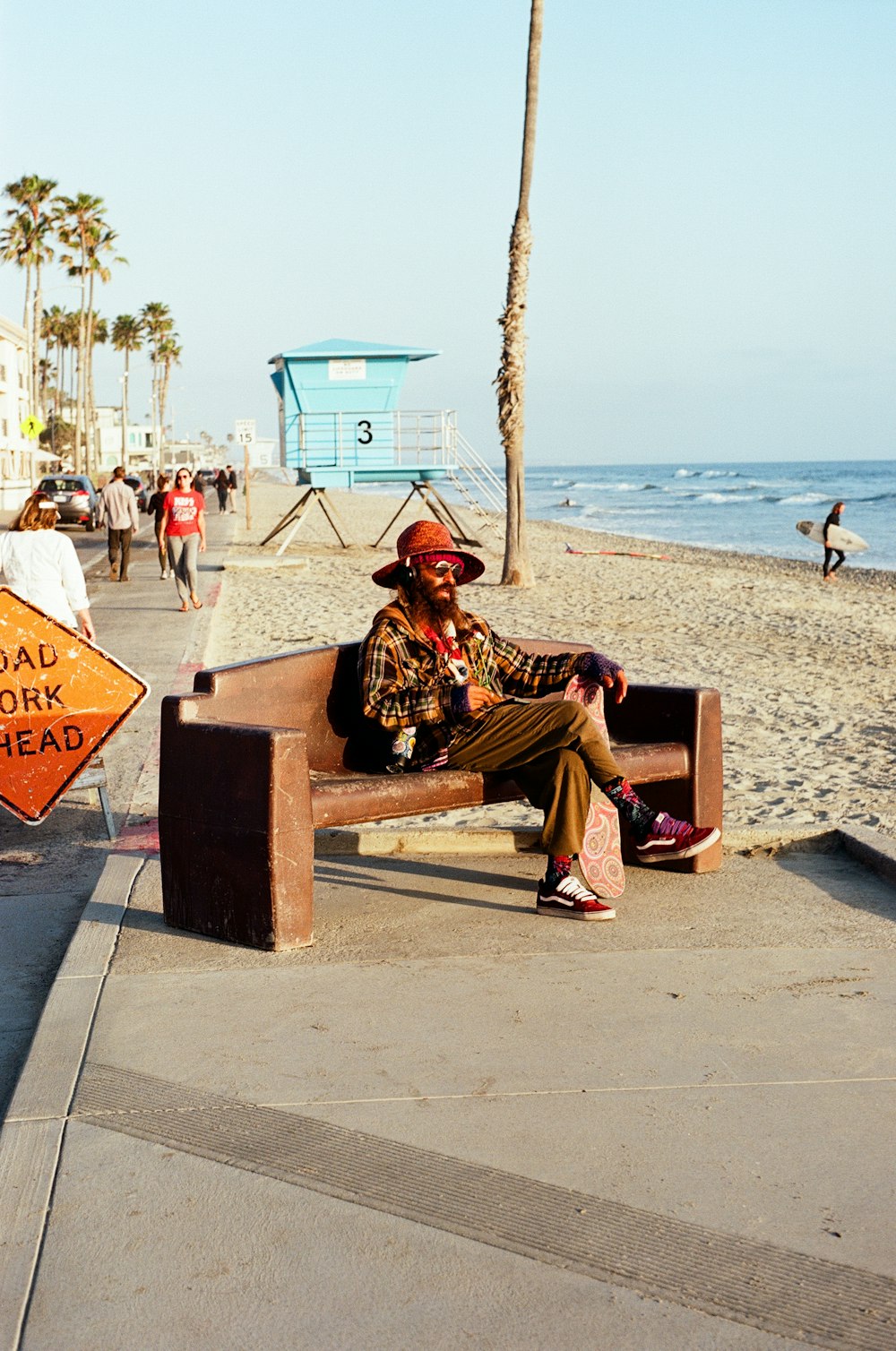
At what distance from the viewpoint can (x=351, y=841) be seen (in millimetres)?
6273

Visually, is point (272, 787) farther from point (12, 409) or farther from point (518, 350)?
point (12, 409)

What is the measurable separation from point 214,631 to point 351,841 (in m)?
9.59

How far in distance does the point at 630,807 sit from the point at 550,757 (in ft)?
1.57

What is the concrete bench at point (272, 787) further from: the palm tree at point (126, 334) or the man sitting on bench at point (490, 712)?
the palm tree at point (126, 334)

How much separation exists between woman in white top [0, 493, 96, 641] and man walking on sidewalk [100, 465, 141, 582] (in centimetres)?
1518

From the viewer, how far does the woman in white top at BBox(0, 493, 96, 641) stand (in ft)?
25.4

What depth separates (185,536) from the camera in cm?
1820

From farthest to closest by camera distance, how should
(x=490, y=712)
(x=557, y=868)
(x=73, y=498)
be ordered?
(x=73, y=498), (x=490, y=712), (x=557, y=868)

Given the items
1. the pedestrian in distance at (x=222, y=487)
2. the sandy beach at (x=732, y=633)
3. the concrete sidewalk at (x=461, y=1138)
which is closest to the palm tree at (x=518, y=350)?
the sandy beach at (x=732, y=633)

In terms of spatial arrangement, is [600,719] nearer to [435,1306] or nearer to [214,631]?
[435,1306]

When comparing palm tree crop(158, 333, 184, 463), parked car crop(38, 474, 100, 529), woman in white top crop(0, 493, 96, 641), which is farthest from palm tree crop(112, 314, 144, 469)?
woman in white top crop(0, 493, 96, 641)

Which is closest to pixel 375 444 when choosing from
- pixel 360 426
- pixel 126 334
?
pixel 360 426

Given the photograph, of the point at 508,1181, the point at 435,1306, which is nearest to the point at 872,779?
the point at 508,1181

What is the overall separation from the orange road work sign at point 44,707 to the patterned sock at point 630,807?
2.51 m
